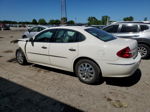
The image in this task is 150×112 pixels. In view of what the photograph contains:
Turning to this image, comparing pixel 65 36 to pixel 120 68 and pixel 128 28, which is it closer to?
pixel 120 68

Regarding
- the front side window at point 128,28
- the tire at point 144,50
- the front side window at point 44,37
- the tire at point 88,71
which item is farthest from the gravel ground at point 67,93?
the front side window at point 128,28

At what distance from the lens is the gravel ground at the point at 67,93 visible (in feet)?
9.07

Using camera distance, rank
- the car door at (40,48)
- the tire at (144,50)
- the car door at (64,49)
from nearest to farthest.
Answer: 1. the car door at (64,49)
2. the car door at (40,48)
3. the tire at (144,50)

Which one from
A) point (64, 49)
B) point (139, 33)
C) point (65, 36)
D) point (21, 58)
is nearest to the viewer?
point (64, 49)

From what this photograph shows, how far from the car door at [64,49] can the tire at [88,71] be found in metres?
0.27

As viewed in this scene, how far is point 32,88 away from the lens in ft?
11.6

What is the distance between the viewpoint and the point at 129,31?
6184 mm

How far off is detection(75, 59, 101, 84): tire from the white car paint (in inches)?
5.0

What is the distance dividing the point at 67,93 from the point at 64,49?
121cm

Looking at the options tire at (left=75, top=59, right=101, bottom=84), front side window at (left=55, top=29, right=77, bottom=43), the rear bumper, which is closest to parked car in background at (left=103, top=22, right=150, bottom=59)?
the rear bumper

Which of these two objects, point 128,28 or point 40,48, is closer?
point 40,48

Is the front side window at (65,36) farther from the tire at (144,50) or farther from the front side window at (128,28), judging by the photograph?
the tire at (144,50)

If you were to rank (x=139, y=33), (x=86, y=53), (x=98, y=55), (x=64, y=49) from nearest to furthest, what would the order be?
(x=98, y=55) → (x=86, y=53) → (x=64, y=49) → (x=139, y=33)

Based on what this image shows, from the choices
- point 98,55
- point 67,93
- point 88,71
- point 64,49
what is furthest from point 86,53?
point 67,93
